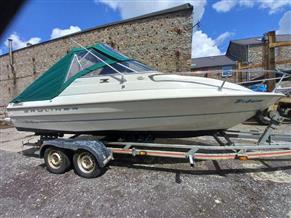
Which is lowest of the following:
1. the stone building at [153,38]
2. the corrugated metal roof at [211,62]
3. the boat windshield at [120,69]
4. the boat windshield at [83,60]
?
the boat windshield at [120,69]

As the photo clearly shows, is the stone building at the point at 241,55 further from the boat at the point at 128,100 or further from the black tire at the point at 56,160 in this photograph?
the black tire at the point at 56,160

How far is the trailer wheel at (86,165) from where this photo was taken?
3988 millimetres

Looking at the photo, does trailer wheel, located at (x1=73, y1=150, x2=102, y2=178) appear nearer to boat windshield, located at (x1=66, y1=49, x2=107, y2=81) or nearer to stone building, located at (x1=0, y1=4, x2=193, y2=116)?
boat windshield, located at (x1=66, y1=49, x2=107, y2=81)

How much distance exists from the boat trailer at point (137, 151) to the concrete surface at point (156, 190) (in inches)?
9.9

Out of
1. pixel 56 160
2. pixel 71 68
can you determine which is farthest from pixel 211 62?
pixel 56 160

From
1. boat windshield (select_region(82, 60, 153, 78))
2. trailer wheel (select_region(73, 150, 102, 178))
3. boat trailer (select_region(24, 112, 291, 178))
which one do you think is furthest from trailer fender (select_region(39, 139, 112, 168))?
boat windshield (select_region(82, 60, 153, 78))

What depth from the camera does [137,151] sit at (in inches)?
158

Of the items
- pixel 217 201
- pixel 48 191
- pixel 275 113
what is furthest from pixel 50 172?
pixel 275 113

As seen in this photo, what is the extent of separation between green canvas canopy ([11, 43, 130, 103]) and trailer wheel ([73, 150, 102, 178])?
1.28m

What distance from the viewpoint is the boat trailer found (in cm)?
367

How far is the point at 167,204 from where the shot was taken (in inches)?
120

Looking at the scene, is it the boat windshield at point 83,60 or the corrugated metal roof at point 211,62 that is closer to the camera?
the boat windshield at point 83,60

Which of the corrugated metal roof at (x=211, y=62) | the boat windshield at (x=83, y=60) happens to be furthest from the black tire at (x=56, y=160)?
the corrugated metal roof at (x=211, y=62)

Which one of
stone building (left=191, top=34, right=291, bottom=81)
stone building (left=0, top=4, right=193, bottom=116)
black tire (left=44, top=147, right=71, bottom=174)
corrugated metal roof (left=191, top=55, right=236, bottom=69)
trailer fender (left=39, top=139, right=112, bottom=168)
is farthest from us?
corrugated metal roof (left=191, top=55, right=236, bottom=69)
